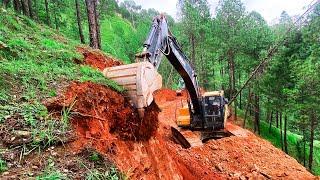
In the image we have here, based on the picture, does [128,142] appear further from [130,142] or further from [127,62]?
[127,62]

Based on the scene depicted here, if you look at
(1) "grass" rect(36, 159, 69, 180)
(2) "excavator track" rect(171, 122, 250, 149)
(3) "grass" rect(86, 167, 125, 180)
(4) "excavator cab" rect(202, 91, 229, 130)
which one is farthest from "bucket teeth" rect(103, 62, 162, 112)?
(4) "excavator cab" rect(202, 91, 229, 130)

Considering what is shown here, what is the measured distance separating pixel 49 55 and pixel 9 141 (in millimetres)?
4787

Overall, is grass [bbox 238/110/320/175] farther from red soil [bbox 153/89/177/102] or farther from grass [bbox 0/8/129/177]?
grass [bbox 0/8/129/177]

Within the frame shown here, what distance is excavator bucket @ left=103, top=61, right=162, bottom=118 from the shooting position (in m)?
6.65

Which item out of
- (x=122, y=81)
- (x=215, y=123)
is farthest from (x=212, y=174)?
(x=122, y=81)

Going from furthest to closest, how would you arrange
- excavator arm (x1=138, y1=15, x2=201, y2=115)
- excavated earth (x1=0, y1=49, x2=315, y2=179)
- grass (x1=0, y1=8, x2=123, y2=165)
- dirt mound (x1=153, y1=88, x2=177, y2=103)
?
1. dirt mound (x1=153, y1=88, x2=177, y2=103)
2. excavator arm (x1=138, y1=15, x2=201, y2=115)
3. excavated earth (x1=0, y1=49, x2=315, y2=179)
4. grass (x1=0, y1=8, x2=123, y2=165)

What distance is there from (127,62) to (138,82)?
3001 cm

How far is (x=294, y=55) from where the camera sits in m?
28.8

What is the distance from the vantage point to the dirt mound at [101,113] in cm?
519

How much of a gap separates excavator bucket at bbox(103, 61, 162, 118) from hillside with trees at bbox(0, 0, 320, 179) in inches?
8.9

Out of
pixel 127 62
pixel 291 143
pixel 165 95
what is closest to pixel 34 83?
pixel 165 95

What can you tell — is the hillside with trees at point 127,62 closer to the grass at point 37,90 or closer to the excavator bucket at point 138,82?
the grass at point 37,90


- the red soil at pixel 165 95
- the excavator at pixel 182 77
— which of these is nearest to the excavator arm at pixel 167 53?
the excavator at pixel 182 77

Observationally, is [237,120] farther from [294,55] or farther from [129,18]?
[129,18]
